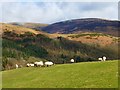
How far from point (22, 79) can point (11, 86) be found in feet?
12.2

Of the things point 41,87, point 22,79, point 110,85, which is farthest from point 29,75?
point 110,85

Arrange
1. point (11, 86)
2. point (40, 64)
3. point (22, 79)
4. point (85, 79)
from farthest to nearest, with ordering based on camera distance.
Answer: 1. point (40, 64)
2. point (22, 79)
3. point (11, 86)
4. point (85, 79)

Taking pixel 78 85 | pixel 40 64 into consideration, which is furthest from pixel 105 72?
pixel 40 64

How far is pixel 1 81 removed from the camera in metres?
49.4

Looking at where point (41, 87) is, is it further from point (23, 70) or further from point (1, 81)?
point (23, 70)

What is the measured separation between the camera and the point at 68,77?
44.2m

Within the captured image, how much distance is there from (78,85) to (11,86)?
10.8 metres

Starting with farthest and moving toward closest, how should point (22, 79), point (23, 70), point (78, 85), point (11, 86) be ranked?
point (23, 70), point (22, 79), point (11, 86), point (78, 85)

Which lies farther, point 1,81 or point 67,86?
point 1,81

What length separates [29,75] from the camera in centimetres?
4991

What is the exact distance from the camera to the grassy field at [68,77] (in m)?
39.0

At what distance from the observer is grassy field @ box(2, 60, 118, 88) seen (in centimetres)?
3900

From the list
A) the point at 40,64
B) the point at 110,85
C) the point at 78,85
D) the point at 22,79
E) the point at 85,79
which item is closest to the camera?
the point at 110,85

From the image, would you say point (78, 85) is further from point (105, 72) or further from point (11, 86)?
point (11, 86)
